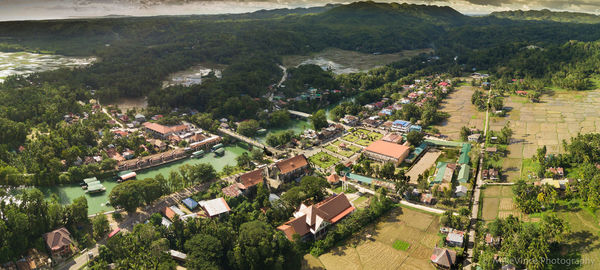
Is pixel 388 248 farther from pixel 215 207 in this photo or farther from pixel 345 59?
pixel 345 59

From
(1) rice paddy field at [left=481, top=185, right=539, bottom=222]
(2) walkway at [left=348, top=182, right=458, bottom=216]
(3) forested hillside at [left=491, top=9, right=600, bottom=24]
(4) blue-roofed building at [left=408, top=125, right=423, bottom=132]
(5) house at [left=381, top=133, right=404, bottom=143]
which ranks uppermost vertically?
(3) forested hillside at [left=491, top=9, right=600, bottom=24]

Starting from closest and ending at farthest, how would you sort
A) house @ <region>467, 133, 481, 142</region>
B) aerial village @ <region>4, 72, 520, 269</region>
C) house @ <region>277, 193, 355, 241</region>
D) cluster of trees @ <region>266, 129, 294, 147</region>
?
house @ <region>277, 193, 355, 241</region> < aerial village @ <region>4, 72, 520, 269</region> < cluster of trees @ <region>266, 129, 294, 147</region> < house @ <region>467, 133, 481, 142</region>

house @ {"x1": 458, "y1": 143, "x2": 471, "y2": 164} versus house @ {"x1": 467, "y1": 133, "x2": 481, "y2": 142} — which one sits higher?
house @ {"x1": 467, "y1": 133, "x2": 481, "y2": 142}

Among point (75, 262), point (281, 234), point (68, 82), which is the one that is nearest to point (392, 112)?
point (281, 234)

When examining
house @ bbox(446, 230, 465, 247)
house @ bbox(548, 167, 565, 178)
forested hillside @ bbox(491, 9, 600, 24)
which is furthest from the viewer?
forested hillside @ bbox(491, 9, 600, 24)

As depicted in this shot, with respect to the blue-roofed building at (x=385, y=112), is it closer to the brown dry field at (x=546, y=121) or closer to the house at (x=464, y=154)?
the brown dry field at (x=546, y=121)

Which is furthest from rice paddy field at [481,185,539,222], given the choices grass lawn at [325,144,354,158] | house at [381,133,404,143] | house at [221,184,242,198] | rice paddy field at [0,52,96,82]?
rice paddy field at [0,52,96,82]

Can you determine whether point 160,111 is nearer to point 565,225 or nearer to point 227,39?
point 565,225

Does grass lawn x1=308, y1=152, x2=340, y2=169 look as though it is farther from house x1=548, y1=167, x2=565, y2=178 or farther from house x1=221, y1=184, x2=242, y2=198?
house x1=548, y1=167, x2=565, y2=178
